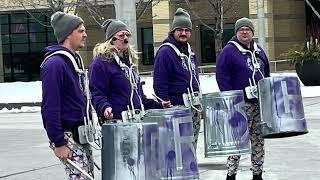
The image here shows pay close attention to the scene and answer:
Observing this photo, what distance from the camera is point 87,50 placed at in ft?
146

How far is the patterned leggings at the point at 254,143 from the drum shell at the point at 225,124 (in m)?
0.58

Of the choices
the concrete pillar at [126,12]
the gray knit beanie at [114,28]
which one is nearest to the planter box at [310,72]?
the concrete pillar at [126,12]

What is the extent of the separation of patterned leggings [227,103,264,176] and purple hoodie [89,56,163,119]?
69.3 inches

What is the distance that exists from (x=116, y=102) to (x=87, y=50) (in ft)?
128

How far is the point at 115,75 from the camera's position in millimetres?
5945

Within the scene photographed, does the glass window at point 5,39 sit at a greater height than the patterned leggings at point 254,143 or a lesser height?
greater

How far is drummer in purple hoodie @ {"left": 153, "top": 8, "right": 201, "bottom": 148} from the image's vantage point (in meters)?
7.06

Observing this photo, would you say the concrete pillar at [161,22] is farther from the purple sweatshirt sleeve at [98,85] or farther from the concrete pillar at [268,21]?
the purple sweatshirt sleeve at [98,85]

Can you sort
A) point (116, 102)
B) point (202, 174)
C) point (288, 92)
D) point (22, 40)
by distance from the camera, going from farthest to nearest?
point (22, 40) < point (202, 174) < point (288, 92) < point (116, 102)

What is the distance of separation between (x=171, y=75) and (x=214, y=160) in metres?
3.15

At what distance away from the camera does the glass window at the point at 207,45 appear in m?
43.4

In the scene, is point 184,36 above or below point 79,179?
above

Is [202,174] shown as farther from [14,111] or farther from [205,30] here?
[205,30]

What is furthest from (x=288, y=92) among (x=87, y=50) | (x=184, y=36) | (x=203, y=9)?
(x=87, y=50)
